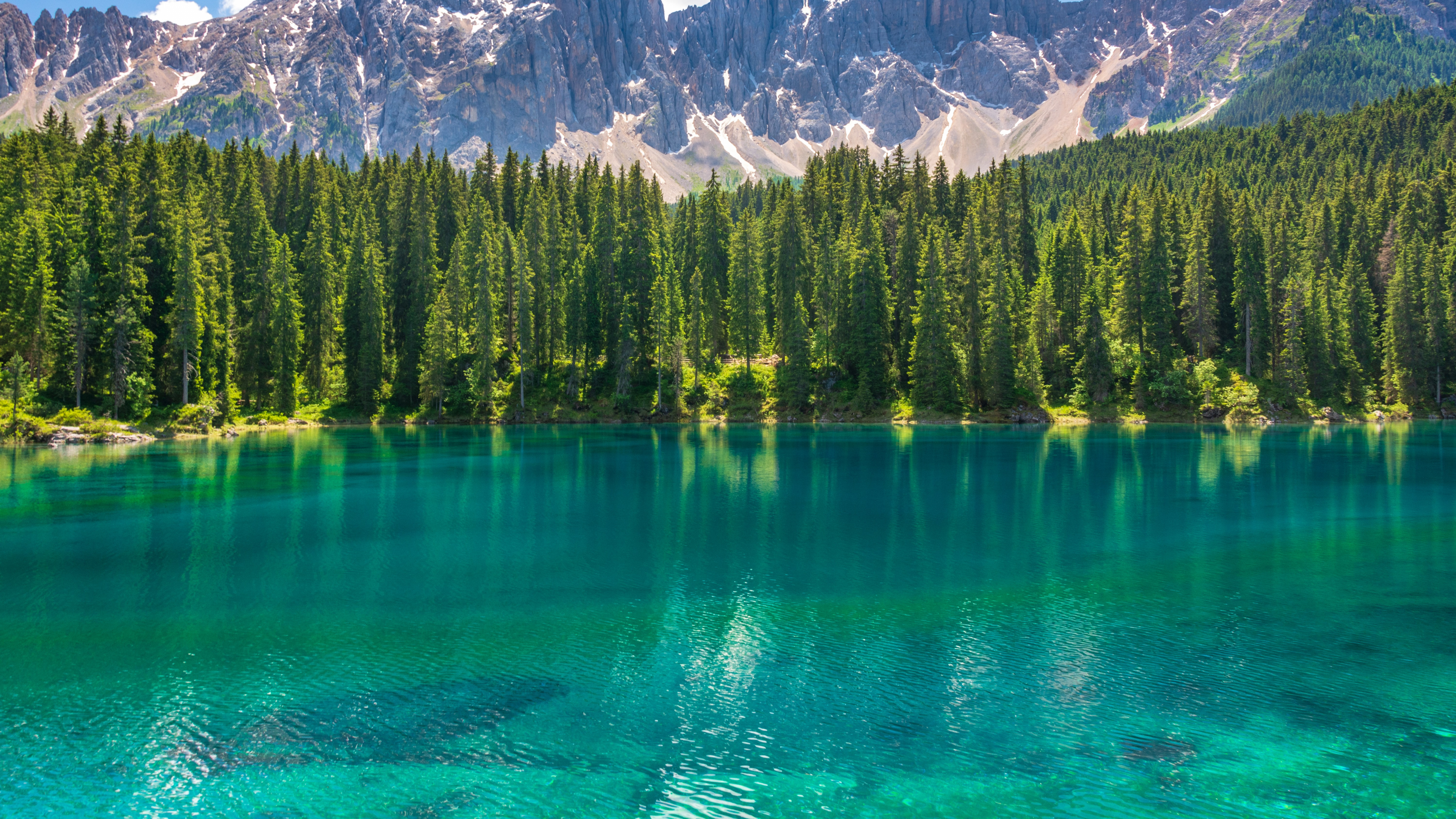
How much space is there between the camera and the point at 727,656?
16.6m

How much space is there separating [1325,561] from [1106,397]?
217ft

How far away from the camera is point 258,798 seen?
11.1 metres

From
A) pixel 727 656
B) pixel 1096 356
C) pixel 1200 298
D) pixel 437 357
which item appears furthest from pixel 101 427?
pixel 1200 298

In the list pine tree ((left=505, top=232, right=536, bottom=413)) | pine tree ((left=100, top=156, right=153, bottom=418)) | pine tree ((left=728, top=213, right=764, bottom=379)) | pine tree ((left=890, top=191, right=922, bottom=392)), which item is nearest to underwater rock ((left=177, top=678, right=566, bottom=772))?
pine tree ((left=100, top=156, right=153, bottom=418))

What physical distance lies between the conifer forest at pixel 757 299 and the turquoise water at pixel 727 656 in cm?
5049

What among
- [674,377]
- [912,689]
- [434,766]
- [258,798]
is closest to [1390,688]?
[912,689]

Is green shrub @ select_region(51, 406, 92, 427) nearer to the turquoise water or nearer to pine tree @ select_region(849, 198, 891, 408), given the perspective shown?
the turquoise water

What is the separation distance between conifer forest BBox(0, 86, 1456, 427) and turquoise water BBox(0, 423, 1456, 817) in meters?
50.5

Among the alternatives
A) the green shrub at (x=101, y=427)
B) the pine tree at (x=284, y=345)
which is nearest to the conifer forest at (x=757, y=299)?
the pine tree at (x=284, y=345)

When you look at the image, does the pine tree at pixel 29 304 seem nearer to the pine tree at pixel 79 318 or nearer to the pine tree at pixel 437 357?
the pine tree at pixel 79 318

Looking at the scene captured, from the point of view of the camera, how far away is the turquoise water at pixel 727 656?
11438mm

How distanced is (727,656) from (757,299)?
79.7m

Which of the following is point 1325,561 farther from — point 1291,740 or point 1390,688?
point 1291,740

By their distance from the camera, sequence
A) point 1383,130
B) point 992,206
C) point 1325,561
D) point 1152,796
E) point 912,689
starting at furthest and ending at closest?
point 1383,130 → point 992,206 → point 1325,561 → point 912,689 → point 1152,796
